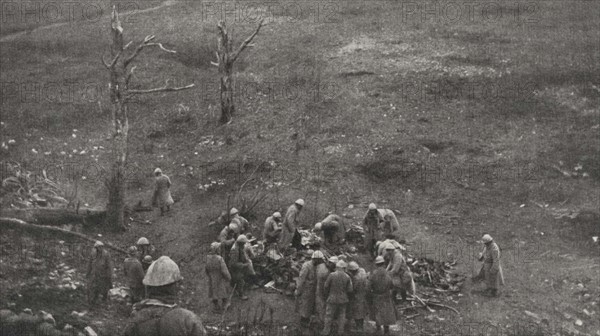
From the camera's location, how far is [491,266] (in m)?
14.1

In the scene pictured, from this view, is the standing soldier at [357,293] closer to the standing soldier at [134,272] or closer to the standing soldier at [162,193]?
the standing soldier at [134,272]

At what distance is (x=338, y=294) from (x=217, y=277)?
2565 millimetres

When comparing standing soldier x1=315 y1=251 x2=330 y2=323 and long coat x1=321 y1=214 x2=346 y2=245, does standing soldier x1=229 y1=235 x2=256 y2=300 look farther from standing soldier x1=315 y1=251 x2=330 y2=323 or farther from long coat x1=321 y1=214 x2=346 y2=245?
long coat x1=321 y1=214 x2=346 y2=245

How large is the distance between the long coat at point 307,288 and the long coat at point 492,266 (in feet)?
13.2

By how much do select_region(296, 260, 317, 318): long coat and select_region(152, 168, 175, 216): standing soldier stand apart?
22.6 feet

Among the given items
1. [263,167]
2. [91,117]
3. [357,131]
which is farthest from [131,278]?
[91,117]

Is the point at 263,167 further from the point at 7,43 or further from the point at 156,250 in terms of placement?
the point at 7,43

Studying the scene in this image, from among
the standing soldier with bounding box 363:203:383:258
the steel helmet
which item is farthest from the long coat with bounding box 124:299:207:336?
the standing soldier with bounding box 363:203:383:258

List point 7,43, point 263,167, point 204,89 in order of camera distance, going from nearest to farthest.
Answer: point 263,167 < point 204,89 < point 7,43

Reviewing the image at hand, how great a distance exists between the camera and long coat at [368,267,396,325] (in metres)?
12.3

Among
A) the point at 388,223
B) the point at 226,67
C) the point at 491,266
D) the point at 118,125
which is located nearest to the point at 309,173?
the point at 388,223

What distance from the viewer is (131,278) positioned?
12930mm

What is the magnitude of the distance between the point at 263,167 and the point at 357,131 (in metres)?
3.66

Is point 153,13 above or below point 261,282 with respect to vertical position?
above
